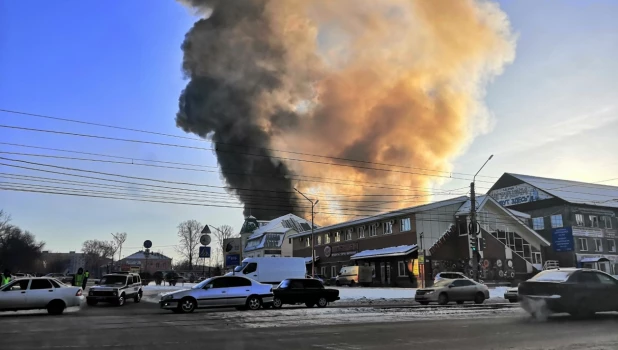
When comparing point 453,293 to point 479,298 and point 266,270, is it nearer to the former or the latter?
point 479,298

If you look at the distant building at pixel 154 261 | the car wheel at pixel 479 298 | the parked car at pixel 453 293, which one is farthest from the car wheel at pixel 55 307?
the distant building at pixel 154 261

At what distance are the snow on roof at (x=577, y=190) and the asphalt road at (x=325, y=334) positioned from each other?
5615 cm

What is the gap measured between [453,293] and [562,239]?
1740 inches

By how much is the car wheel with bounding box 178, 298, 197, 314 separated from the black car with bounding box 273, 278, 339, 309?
169 inches

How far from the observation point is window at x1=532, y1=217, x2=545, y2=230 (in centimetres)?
6462

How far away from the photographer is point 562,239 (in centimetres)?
6109

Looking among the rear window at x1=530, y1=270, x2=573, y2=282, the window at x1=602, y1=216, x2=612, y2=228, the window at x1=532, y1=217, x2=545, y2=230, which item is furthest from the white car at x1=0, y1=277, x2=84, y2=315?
the window at x1=602, y1=216, x2=612, y2=228

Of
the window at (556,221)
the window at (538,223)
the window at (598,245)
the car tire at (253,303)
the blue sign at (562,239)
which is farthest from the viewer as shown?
the window at (538,223)

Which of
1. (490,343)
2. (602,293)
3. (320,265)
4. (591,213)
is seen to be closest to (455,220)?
(320,265)

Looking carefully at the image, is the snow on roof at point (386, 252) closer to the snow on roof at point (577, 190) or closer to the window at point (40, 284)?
the snow on roof at point (577, 190)

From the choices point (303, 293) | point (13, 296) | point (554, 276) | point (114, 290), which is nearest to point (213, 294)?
point (303, 293)

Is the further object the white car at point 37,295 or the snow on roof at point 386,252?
the snow on roof at point 386,252

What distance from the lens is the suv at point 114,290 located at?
974 inches

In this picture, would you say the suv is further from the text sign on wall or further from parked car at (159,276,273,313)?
the text sign on wall
